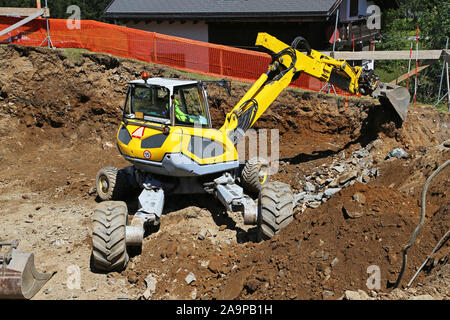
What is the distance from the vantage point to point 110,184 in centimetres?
1048

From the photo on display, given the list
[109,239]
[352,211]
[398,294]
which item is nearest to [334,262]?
[352,211]

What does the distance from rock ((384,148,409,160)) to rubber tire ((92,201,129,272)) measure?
21.5ft

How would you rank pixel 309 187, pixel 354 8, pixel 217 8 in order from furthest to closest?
pixel 354 8, pixel 217 8, pixel 309 187

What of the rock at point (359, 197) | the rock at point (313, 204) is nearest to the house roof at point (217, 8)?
the rock at point (313, 204)

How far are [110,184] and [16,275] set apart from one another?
13.4 ft

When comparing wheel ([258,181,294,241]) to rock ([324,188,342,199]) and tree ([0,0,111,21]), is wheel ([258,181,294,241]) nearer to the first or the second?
rock ([324,188,342,199])

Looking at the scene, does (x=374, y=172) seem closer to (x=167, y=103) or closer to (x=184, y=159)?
(x=184, y=159)

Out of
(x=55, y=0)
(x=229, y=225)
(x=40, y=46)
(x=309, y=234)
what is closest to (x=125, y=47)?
(x=40, y=46)

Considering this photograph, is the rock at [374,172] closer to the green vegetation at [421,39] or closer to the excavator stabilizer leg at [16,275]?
the excavator stabilizer leg at [16,275]

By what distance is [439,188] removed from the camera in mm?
7535

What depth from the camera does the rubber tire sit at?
24.6ft

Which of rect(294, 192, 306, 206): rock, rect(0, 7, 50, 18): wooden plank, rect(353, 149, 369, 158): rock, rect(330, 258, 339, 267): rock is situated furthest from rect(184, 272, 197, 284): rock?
rect(0, 7, 50, 18): wooden plank

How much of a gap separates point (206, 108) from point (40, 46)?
348 inches

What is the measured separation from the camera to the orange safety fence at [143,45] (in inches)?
633
